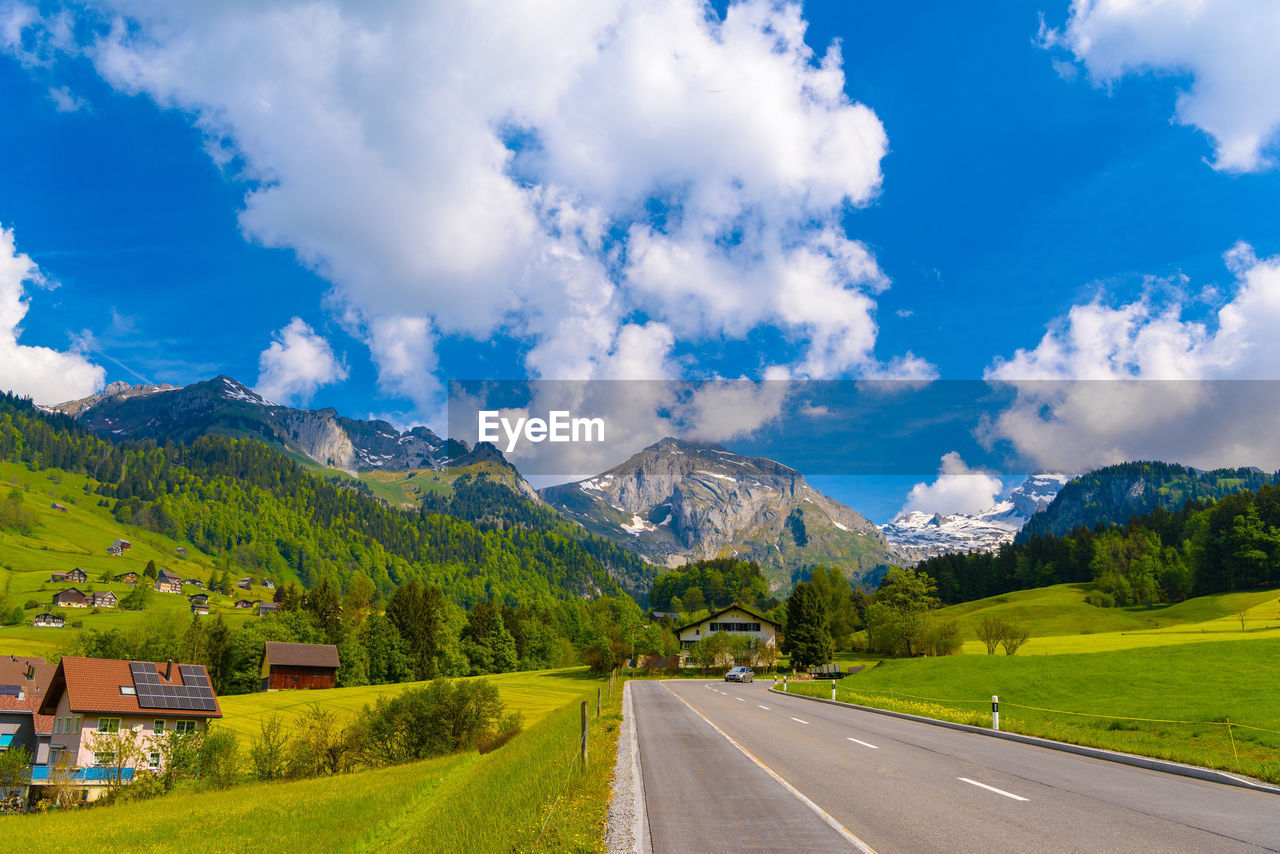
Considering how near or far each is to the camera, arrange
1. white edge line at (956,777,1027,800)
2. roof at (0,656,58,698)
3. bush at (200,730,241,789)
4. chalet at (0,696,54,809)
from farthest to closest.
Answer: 1. roof at (0,656,58,698)
2. chalet at (0,696,54,809)
3. bush at (200,730,241,789)
4. white edge line at (956,777,1027,800)

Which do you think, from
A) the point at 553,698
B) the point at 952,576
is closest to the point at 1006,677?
the point at 553,698

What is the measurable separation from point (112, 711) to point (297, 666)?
2034 inches

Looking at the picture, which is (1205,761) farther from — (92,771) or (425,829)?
(92,771)

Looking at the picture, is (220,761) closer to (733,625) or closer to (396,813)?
(396,813)

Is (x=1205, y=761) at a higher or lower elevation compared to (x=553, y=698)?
higher

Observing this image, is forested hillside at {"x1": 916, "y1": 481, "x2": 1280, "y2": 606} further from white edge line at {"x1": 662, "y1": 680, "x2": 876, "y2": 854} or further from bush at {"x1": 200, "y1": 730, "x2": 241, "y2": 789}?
white edge line at {"x1": 662, "y1": 680, "x2": 876, "y2": 854}

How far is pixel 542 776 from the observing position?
16.3m

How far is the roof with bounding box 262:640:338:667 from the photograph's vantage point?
10256 centimetres

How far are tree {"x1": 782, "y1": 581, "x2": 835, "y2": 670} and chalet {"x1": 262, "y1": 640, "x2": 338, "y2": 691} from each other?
6848 centimetres

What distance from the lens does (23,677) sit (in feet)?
230

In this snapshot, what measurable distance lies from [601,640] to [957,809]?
301ft

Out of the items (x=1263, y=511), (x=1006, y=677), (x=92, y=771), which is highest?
(x=1263, y=511)

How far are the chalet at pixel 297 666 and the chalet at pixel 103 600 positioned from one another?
108m

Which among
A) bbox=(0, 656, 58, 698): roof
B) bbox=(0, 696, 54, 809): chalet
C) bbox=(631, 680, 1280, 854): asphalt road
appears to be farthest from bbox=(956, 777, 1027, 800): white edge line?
bbox=(0, 656, 58, 698): roof
